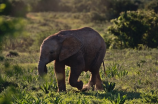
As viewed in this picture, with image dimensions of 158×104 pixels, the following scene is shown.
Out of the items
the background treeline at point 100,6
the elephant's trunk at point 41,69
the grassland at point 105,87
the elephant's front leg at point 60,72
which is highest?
the elephant's trunk at point 41,69

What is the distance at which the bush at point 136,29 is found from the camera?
2130 centimetres

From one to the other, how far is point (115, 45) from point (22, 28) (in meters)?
21.1

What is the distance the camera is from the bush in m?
21.3

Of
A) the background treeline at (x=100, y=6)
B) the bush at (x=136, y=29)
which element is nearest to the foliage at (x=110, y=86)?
the bush at (x=136, y=29)

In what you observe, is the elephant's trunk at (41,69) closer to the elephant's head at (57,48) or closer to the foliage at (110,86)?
the elephant's head at (57,48)

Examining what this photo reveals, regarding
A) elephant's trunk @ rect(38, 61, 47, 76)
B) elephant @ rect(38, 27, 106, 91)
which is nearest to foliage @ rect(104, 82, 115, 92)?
elephant @ rect(38, 27, 106, 91)

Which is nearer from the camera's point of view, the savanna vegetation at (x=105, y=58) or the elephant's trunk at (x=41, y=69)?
the savanna vegetation at (x=105, y=58)

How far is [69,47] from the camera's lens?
814cm

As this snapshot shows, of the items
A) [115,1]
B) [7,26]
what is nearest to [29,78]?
[7,26]

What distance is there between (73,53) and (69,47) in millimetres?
213

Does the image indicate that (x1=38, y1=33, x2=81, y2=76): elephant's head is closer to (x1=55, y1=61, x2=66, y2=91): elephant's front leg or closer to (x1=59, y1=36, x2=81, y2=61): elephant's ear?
(x1=59, y1=36, x2=81, y2=61): elephant's ear

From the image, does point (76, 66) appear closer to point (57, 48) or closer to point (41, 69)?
point (57, 48)

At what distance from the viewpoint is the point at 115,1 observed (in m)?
48.1

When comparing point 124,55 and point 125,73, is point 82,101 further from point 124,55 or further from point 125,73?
point 124,55
